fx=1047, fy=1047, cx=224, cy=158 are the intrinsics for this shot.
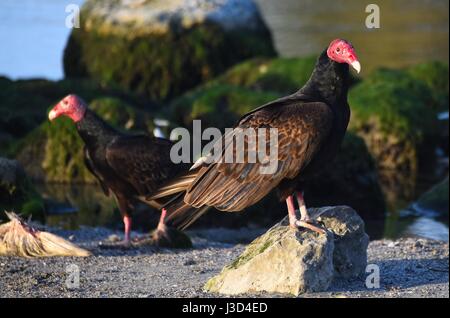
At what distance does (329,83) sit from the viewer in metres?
9.13

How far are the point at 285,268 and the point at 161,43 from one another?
41.7 feet

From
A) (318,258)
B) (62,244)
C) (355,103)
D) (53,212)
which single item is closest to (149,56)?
(355,103)

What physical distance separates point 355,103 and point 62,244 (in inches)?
341

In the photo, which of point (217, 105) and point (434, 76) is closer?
point (217, 105)

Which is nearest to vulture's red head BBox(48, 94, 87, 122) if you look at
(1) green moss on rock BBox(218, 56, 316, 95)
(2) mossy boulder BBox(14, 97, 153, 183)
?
(2) mossy boulder BBox(14, 97, 153, 183)

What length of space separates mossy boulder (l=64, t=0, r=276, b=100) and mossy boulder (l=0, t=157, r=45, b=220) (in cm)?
858

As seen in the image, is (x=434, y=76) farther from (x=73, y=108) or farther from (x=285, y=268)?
(x=285, y=268)

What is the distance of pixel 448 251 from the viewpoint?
1152cm

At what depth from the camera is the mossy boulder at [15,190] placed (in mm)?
11406

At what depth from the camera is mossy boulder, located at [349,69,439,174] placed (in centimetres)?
1706

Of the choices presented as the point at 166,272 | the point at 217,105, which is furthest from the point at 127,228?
the point at 217,105

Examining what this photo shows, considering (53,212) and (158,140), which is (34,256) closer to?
(158,140)

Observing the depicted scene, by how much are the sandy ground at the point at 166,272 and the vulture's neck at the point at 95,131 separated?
1101 millimetres

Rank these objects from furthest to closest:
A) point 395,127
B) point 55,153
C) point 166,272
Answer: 1. point 395,127
2. point 55,153
3. point 166,272
